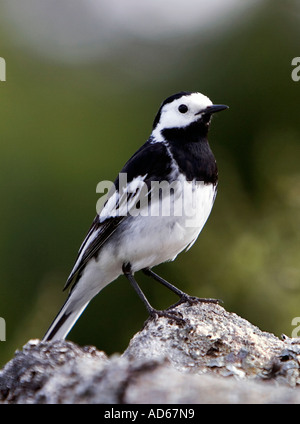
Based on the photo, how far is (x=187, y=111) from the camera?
5598mm

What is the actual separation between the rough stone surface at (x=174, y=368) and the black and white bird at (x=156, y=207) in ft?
2.23

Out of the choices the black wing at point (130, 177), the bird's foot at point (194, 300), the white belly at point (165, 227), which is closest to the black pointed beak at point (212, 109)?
the black wing at point (130, 177)

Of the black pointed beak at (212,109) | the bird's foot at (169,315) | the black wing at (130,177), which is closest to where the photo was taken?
the bird's foot at (169,315)

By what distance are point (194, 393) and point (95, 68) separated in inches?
286

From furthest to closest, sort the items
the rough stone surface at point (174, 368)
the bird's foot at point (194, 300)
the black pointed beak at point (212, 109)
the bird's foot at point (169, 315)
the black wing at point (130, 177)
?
Answer: the black pointed beak at point (212, 109)
the black wing at point (130, 177)
the bird's foot at point (194, 300)
the bird's foot at point (169, 315)
the rough stone surface at point (174, 368)

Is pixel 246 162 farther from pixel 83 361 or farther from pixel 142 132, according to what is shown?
pixel 83 361

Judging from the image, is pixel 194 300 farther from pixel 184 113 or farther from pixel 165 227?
pixel 184 113

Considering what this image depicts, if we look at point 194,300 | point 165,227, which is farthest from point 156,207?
point 194,300

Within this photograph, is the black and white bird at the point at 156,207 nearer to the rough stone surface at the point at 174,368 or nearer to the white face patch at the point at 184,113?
the white face patch at the point at 184,113

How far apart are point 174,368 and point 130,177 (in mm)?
1990

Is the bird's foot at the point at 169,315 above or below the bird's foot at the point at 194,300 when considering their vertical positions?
below

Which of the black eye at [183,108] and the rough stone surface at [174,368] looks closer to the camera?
the rough stone surface at [174,368]

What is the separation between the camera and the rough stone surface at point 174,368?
2816 millimetres

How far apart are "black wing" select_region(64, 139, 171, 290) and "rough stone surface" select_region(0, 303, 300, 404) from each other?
94cm
